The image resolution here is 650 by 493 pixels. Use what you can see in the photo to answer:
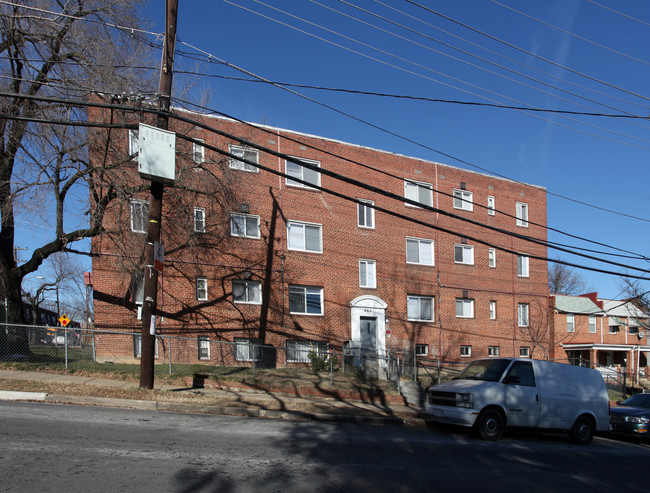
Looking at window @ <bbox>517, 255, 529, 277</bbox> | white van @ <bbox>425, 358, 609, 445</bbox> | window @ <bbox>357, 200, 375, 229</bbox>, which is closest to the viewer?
white van @ <bbox>425, 358, 609, 445</bbox>

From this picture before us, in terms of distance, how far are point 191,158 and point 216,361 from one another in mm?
7867

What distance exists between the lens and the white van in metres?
11.9

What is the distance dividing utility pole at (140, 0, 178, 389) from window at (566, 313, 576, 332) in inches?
1106

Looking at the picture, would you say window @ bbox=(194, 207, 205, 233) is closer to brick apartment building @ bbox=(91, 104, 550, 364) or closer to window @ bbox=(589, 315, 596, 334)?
brick apartment building @ bbox=(91, 104, 550, 364)

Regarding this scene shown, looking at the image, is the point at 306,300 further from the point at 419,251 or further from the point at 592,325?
the point at 592,325

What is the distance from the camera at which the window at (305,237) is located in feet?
74.8

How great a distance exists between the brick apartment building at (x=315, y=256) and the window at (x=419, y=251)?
72mm

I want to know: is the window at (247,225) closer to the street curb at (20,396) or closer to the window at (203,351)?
the window at (203,351)

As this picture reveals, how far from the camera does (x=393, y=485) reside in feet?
22.7

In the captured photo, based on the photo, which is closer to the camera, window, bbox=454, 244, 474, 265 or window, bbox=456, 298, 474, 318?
window, bbox=456, 298, 474, 318

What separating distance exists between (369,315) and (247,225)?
6.97 meters

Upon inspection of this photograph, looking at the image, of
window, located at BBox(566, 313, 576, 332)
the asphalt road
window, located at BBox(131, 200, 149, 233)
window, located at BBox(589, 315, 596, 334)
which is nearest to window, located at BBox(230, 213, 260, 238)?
window, located at BBox(131, 200, 149, 233)

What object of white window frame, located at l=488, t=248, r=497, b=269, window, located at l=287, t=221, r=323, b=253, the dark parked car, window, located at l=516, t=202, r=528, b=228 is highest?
window, located at l=516, t=202, r=528, b=228

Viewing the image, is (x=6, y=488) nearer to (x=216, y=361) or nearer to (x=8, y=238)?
(x=8, y=238)
